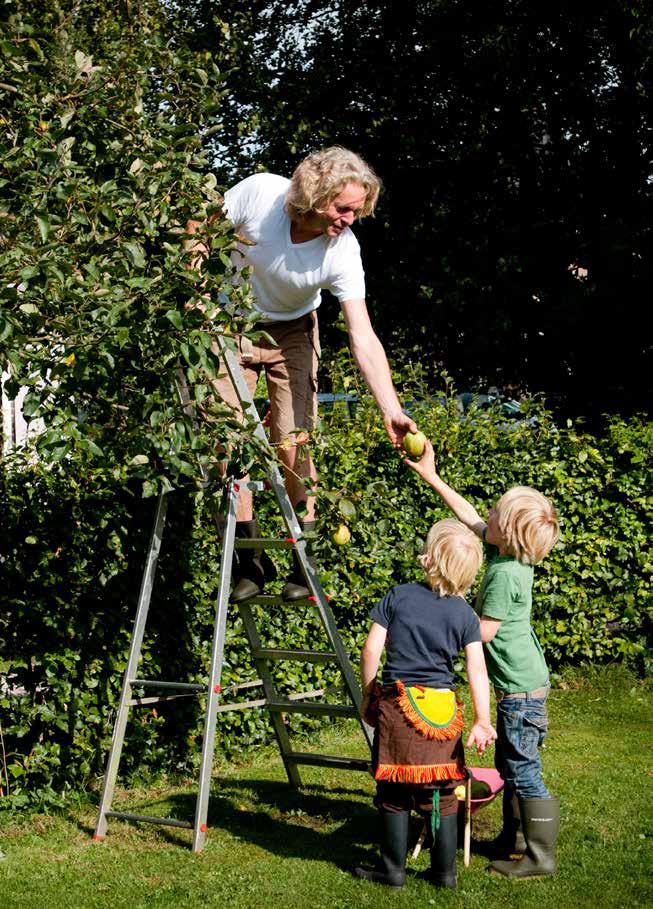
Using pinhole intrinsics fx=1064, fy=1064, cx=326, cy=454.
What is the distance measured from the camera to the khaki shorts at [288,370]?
4.93m

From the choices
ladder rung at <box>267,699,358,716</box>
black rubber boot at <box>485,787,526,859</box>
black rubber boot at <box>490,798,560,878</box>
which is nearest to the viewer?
black rubber boot at <box>490,798,560,878</box>

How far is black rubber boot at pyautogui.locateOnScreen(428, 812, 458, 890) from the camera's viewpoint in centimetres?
401

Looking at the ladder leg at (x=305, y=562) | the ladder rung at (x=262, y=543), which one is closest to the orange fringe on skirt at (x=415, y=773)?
the ladder leg at (x=305, y=562)

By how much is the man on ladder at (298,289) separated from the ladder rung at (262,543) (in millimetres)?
59

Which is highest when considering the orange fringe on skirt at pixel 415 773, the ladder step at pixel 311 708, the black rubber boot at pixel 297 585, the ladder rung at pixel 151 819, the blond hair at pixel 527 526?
the blond hair at pixel 527 526

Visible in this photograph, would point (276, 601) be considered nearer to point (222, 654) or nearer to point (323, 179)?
point (222, 654)

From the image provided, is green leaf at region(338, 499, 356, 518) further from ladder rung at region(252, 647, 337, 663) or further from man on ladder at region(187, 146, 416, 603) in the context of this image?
ladder rung at region(252, 647, 337, 663)

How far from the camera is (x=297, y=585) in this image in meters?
4.81

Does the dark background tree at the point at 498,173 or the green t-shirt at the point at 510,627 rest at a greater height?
the dark background tree at the point at 498,173

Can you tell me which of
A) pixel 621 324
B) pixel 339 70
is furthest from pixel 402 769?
pixel 339 70

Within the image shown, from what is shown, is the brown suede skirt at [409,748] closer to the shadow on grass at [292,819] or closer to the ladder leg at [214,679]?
the shadow on grass at [292,819]

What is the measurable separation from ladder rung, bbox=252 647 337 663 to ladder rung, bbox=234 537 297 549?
19.4 inches

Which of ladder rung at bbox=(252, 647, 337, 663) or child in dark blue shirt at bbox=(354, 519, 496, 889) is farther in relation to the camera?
ladder rung at bbox=(252, 647, 337, 663)

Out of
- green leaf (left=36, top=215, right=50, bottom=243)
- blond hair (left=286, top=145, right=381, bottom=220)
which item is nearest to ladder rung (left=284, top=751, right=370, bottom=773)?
blond hair (left=286, top=145, right=381, bottom=220)
